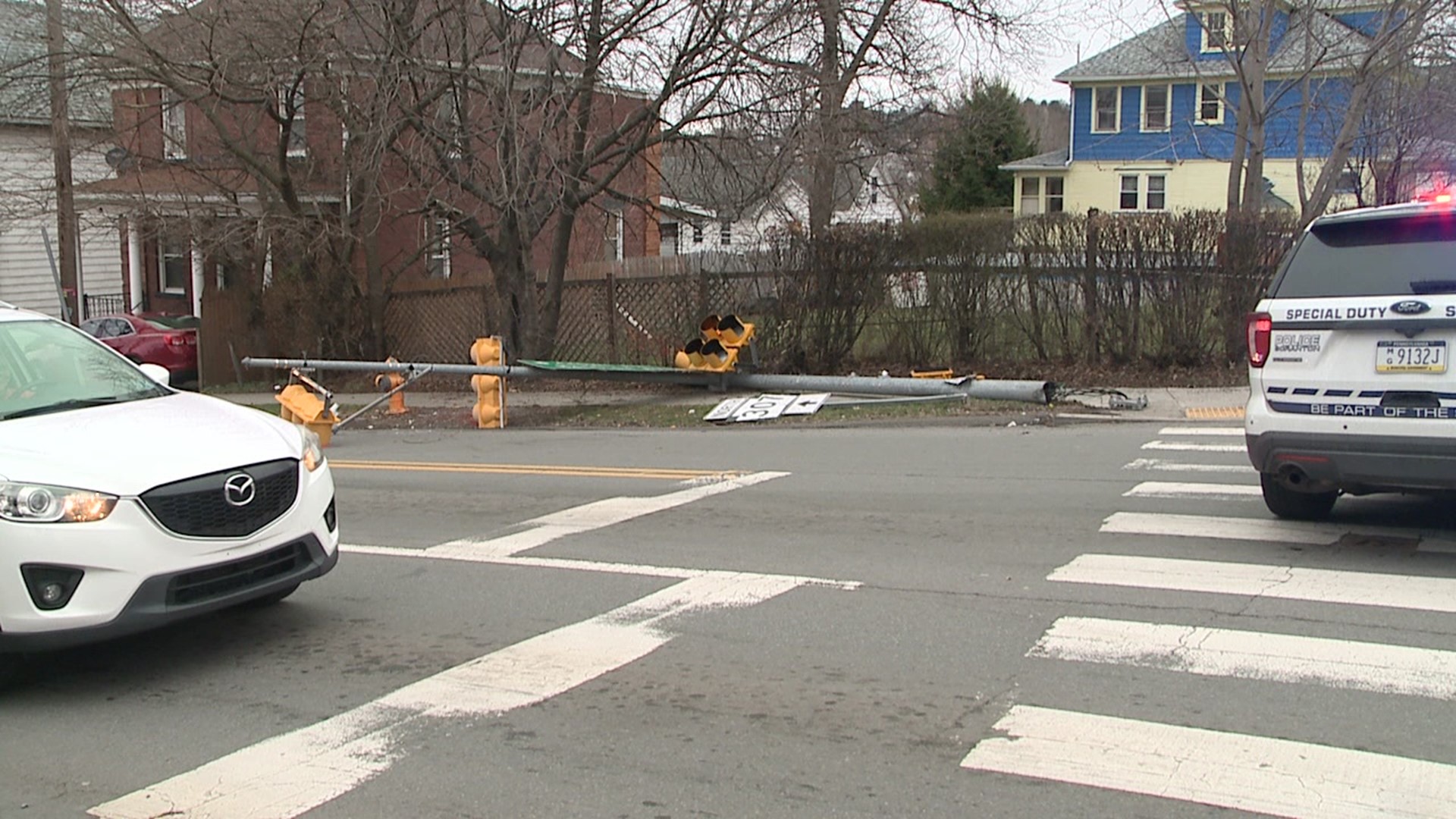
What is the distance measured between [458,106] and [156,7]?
508 centimetres

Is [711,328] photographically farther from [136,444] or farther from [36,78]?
[136,444]

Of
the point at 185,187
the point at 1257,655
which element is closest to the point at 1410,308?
the point at 1257,655

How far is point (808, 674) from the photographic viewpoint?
5605mm

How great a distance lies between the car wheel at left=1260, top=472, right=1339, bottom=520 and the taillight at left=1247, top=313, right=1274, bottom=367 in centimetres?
102

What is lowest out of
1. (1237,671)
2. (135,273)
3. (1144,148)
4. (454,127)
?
(1237,671)

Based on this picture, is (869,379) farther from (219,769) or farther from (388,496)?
(219,769)

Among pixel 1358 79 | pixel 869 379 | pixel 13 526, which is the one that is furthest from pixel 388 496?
pixel 1358 79

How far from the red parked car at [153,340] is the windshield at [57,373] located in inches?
810

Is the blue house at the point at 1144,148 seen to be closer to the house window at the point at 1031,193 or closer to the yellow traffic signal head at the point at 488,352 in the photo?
the house window at the point at 1031,193

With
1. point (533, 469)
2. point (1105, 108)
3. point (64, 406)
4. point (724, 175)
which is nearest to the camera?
point (64, 406)

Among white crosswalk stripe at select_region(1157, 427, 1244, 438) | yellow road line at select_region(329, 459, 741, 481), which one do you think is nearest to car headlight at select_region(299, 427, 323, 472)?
yellow road line at select_region(329, 459, 741, 481)

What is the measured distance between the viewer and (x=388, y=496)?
11055 millimetres

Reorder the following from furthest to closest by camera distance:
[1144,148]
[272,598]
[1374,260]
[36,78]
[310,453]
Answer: [1144,148]
[36,78]
[1374,260]
[272,598]
[310,453]

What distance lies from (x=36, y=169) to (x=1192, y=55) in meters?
25.3
